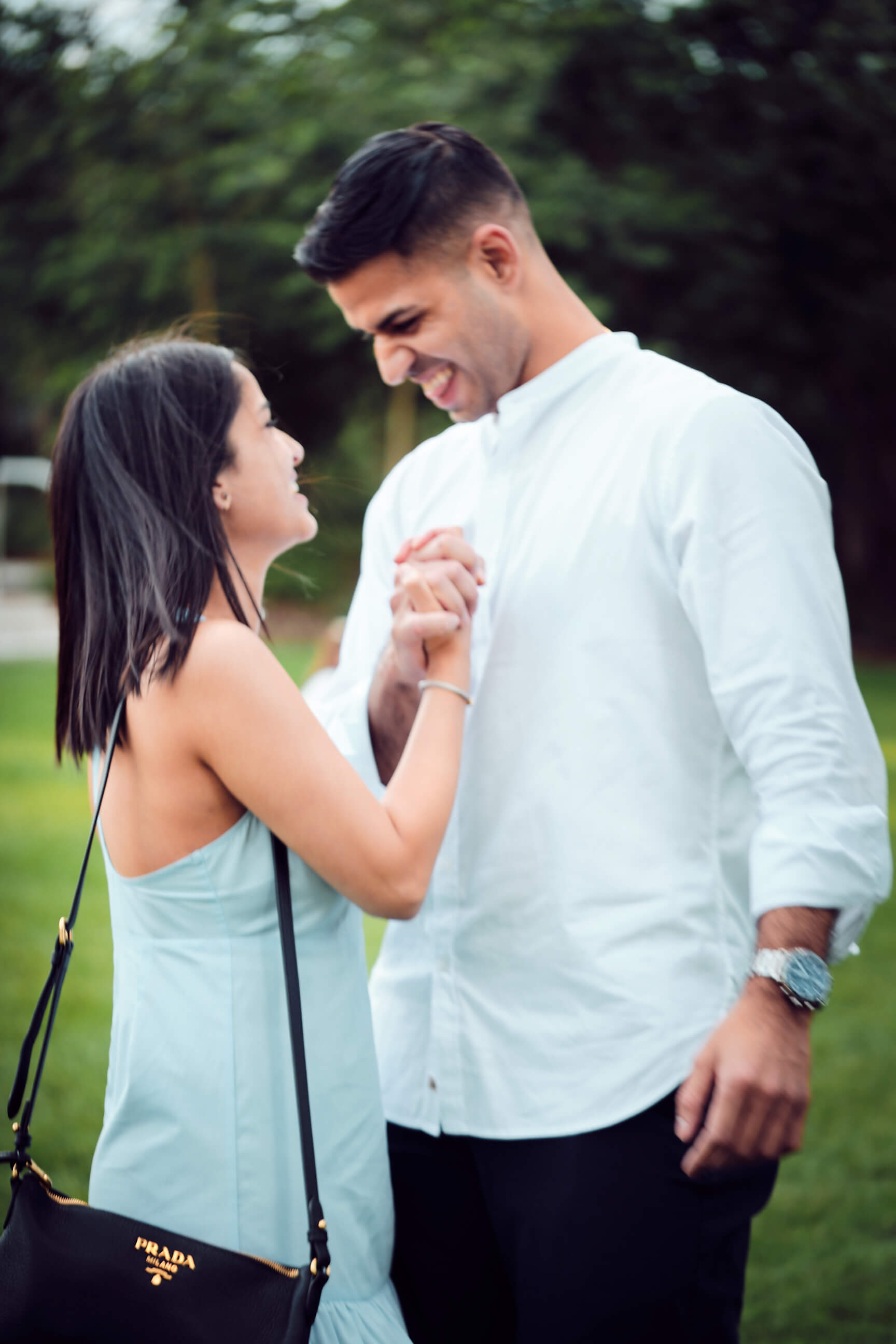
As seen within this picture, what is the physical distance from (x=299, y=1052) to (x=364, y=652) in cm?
90

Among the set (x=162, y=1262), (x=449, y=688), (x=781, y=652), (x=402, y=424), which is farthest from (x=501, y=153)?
(x=162, y=1262)

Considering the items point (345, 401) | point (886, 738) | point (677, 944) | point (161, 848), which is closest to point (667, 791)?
point (677, 944)

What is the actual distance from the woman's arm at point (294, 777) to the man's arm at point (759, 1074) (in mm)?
450

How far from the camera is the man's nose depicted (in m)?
2.05

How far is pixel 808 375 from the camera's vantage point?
1617cm

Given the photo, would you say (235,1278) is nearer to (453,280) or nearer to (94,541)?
(94,541)

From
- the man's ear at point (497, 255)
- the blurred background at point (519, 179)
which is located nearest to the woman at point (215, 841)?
the man's ear at point (497, 255)

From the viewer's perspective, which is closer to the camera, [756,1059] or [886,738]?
[756,1059]

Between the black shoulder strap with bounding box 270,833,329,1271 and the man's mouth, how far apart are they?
3.05ft

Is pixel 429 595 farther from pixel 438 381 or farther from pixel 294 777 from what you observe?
pixel 438 381

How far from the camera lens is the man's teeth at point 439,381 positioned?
2061 mm

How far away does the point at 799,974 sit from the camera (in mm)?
1400

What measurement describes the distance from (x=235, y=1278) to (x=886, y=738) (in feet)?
33.3

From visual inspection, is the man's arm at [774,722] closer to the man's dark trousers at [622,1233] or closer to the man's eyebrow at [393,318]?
the man's dark trousers at [622,1233]
